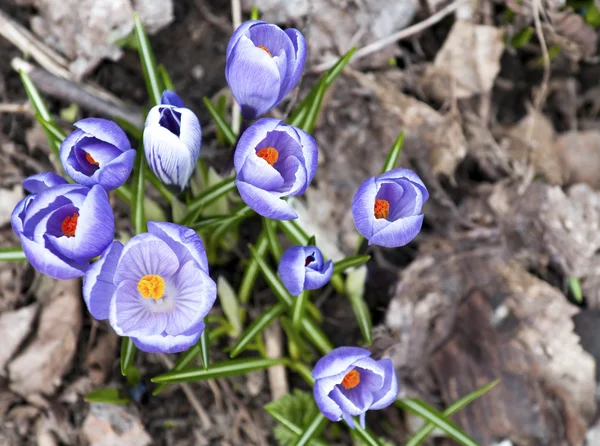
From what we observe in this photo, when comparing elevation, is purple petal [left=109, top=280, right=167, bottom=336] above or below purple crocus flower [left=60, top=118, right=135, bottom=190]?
below

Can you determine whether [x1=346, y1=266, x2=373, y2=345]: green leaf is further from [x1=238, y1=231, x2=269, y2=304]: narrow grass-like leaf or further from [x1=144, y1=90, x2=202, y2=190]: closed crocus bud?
[x1=144, y1=90, x2=202, y2=190]: closed crocus bud

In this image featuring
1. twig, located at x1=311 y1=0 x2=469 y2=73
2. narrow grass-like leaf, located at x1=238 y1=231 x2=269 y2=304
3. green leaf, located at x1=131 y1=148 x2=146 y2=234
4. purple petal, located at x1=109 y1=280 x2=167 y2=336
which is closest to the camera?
purple petal, located at x1=109 y1=280 x2=167 y2=336

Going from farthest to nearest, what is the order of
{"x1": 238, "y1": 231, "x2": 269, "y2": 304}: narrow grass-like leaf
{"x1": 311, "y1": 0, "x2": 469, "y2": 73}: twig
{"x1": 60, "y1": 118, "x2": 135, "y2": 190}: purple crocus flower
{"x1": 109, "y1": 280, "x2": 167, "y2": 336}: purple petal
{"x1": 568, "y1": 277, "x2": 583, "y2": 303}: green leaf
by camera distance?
{"x1": 311, "y1": 0, "x2": 469, "y2": 73}: twig, {"x1": 568, "y1": 277, "x2": 583, "y2": 303}: green leaf, {"x1": 238, "y1": 231, "x2": 269, "y2": 304}: narrow grass-like leaf, {"x1": 60, "y1": 118, "x2": 135, "y2": 190}: purple crocus flower, {"x1": 109, "y1": 280, "x2": 167, "y2": 336}: purple petal

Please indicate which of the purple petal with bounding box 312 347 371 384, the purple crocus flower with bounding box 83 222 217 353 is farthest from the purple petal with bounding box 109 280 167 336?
the purple petal with bounding box 312 347 371 384

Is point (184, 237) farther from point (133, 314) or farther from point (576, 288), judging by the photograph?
point (576, 288)

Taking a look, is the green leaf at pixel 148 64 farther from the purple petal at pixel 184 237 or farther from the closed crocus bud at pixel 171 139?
the purple petal at pixel 184 237

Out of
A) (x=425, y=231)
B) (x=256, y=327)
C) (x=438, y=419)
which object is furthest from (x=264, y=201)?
(x=425, y=231)

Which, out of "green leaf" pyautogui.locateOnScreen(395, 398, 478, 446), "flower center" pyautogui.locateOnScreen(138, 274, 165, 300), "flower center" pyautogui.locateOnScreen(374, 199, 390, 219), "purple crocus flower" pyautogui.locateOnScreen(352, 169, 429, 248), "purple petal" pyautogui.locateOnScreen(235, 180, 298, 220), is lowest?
"green leaf" pyautogui.locateOnScreen(395, 398, 478, 446)

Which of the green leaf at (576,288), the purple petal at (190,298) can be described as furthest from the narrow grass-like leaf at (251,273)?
the green leaf at (576,288)
